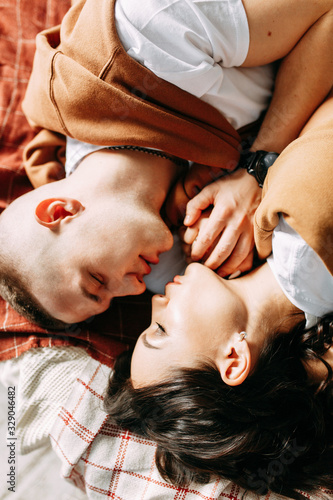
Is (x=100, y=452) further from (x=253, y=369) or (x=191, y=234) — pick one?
(x=191, y=234)

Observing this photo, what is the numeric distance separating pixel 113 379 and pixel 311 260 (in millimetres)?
577

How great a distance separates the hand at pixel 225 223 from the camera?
980 mm

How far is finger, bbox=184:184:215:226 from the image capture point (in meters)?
1.00

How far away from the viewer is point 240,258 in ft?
3.24

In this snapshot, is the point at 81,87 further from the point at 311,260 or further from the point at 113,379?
the point at 113,379

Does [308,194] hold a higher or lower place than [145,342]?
higher

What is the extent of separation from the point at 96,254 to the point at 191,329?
0.87 feet

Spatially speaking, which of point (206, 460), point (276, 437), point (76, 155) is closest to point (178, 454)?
point (206, 460)

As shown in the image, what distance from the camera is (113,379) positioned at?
3.46 ft

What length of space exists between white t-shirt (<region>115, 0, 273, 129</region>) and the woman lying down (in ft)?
0.79

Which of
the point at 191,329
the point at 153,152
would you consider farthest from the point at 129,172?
the point at 191,329

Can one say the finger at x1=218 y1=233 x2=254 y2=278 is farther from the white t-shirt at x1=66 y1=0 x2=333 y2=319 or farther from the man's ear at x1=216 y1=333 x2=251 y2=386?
the man's ear at x1=216 y1=333 x2=251 y2=386

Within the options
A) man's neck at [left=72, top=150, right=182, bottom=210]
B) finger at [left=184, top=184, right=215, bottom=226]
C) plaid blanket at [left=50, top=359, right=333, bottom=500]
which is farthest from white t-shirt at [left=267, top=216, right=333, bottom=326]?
plaid blanket at [left=50, top=359, right=333, bottom=500]

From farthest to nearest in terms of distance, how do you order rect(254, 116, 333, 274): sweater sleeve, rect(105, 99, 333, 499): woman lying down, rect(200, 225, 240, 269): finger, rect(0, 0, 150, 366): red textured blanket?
1. rect(0, 0, 150, 366): red textured blanket
2. rect(200, 225, 240, 269): finger
3. rect(105, 99, 333, 499): woman lying down
4. rect(254, 116, 333, 274): sweater sleeve
